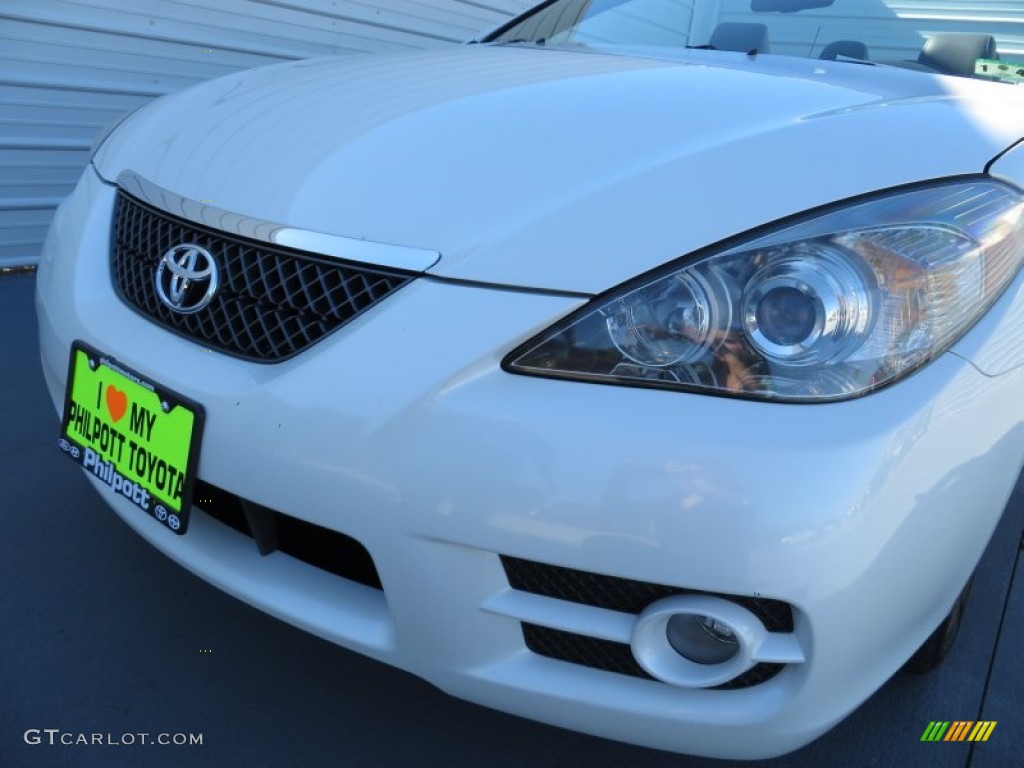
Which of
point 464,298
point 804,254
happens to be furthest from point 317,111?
point 804,254

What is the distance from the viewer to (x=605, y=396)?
1103 millimetres

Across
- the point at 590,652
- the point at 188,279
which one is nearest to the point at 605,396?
the point at 590,652

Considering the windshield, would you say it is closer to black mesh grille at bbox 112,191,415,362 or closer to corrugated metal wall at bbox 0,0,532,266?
black mesh grille at bbox 112,191,415,362

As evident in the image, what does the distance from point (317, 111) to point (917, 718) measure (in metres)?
1.56

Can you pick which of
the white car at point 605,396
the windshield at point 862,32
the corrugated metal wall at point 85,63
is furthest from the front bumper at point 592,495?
the corrugated metal wall at point 85,63

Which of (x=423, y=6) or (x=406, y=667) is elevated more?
(x=423, y=6)

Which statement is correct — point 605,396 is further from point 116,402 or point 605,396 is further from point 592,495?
point 116,402

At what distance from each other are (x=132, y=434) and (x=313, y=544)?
0.34m

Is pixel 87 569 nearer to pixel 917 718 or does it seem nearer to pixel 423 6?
pixel 917 718

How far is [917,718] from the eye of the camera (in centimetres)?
164

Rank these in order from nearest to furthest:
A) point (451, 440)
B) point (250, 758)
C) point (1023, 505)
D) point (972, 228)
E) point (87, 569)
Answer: point (451, 440) → point (972, 228) → point (250, 758) → point (87, 569) → point (1023, 505)

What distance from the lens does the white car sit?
106 cm

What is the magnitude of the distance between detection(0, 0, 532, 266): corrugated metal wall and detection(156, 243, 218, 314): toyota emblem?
10.3 feet

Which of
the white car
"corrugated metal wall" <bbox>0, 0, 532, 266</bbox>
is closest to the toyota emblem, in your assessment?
the white car
